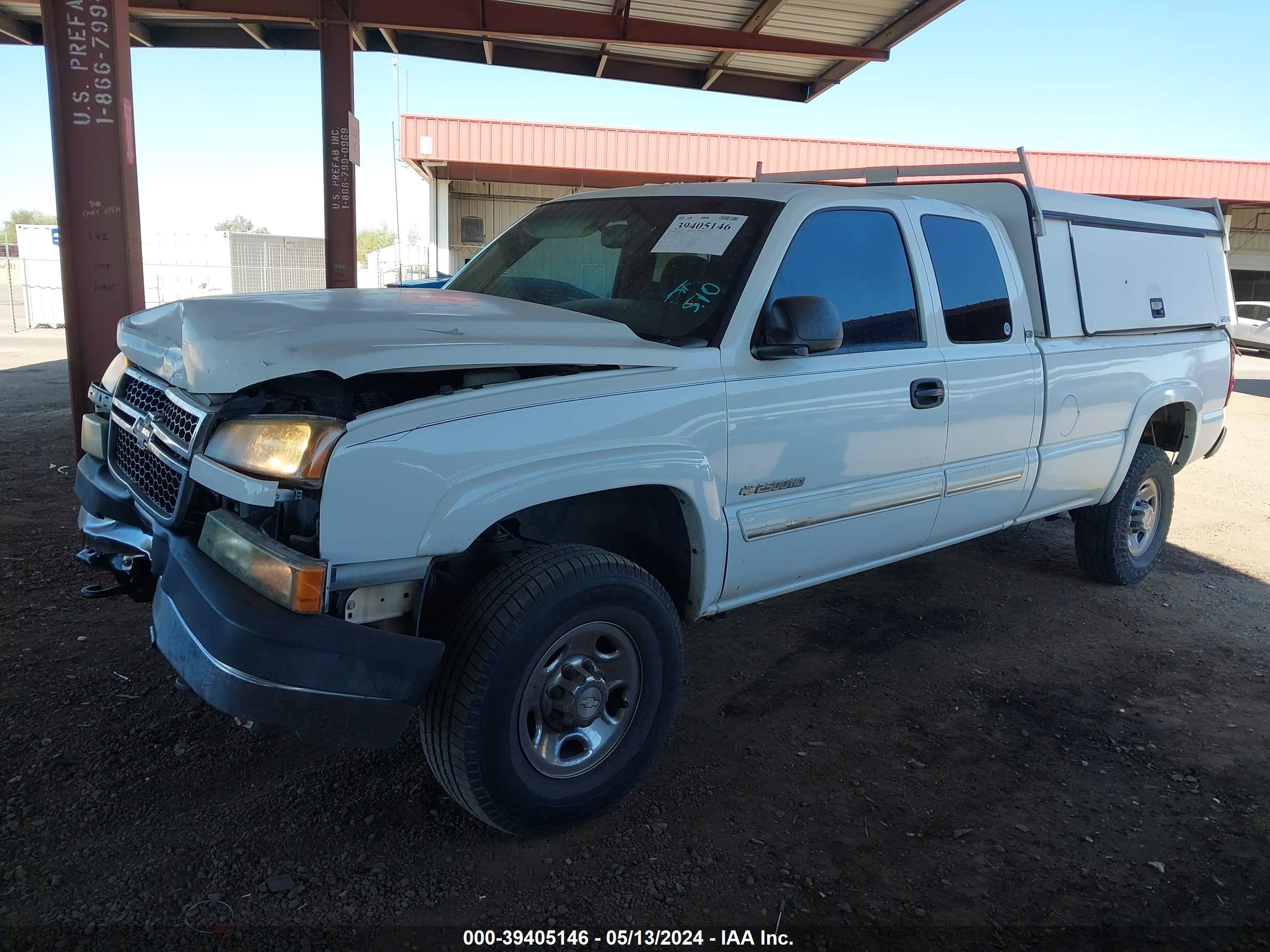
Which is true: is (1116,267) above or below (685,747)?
above

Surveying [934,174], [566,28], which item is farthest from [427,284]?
[934,174]

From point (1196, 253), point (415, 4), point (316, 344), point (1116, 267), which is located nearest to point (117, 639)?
point (316, 344)

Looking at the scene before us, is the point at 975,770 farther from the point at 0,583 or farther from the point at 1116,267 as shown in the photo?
the point at 0,583

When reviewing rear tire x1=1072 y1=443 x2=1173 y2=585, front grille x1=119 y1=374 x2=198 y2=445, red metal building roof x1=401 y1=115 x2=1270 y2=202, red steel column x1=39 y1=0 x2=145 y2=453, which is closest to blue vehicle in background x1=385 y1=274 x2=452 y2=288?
front grille x1=119 y1=374 x2=198 y2=445

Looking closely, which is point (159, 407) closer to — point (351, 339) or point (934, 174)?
point (351, 339)

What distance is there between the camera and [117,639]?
383cm

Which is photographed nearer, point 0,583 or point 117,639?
point 117,639

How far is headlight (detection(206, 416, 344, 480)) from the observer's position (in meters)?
2.23

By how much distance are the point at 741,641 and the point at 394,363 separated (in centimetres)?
253

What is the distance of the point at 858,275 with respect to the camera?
357 centimetres

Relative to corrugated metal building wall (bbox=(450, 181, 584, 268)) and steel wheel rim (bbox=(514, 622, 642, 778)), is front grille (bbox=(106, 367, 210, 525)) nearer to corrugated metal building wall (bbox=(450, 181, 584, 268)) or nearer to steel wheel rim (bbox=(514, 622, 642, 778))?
steel wheel rim (bbox=(514, 622, 642, 778))

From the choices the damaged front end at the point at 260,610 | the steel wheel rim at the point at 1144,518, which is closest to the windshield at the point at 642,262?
the damaged front end at the point at 260,610

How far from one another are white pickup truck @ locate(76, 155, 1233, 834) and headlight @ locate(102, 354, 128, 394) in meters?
0.02

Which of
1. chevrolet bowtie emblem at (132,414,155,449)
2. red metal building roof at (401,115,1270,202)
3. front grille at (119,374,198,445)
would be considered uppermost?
red metal building roof at (401,115,1270,202)
